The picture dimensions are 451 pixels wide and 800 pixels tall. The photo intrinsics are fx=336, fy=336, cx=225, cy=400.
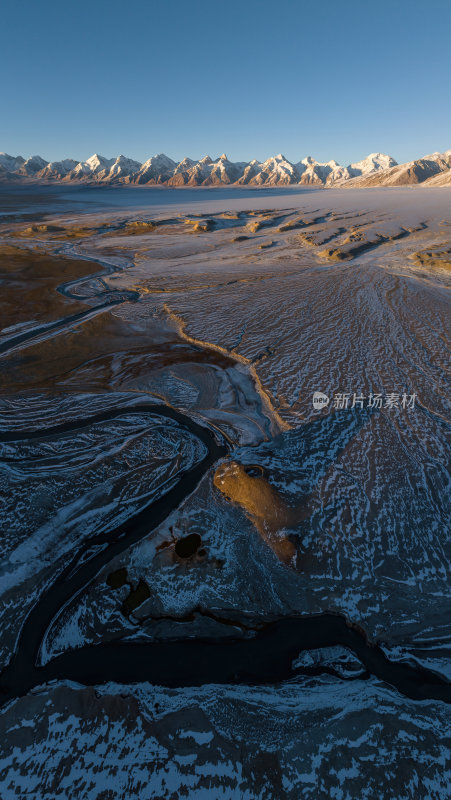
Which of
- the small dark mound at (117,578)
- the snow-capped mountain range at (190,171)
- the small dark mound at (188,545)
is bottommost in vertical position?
the small dark mound at (117,578)

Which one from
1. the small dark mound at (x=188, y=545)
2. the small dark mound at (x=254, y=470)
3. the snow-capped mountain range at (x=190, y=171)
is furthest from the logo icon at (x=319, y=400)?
the snow-capped mountain range at (x=190, y=171)

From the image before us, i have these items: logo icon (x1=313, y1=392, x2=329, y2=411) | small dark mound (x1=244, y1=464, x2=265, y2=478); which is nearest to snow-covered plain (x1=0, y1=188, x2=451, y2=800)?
small dark mound (x1=244, y1=464, x2=265, y2=478)

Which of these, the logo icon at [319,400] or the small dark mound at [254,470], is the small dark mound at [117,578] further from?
the logo icon at [319,400]

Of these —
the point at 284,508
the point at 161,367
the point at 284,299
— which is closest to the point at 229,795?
the point at 284,508

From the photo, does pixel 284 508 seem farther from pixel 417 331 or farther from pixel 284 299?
pixel 284 299

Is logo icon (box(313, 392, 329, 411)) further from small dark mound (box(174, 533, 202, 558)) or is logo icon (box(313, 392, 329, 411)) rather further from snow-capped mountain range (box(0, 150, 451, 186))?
snow-capped mountain range (box(0, 150, 451, 186))

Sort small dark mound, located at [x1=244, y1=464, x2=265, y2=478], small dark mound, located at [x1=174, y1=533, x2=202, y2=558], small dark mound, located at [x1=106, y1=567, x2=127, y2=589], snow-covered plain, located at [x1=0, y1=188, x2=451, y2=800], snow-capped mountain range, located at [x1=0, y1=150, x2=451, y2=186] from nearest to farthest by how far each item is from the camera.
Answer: snow-covered plain, located at [x1=0, y1=188, x2=451, y2=800], small dark mound, located at [x1=106, y1=567, x2=127, y2=589], small dark mound, located at [x1=174, y1=533, x2=202, y2=558], small dark mound, located at [x1=244, y1=464, x2=265, y2=478], snow-capped mountain range, located at [x1=0, y1=150, x2=451, y2=186]
